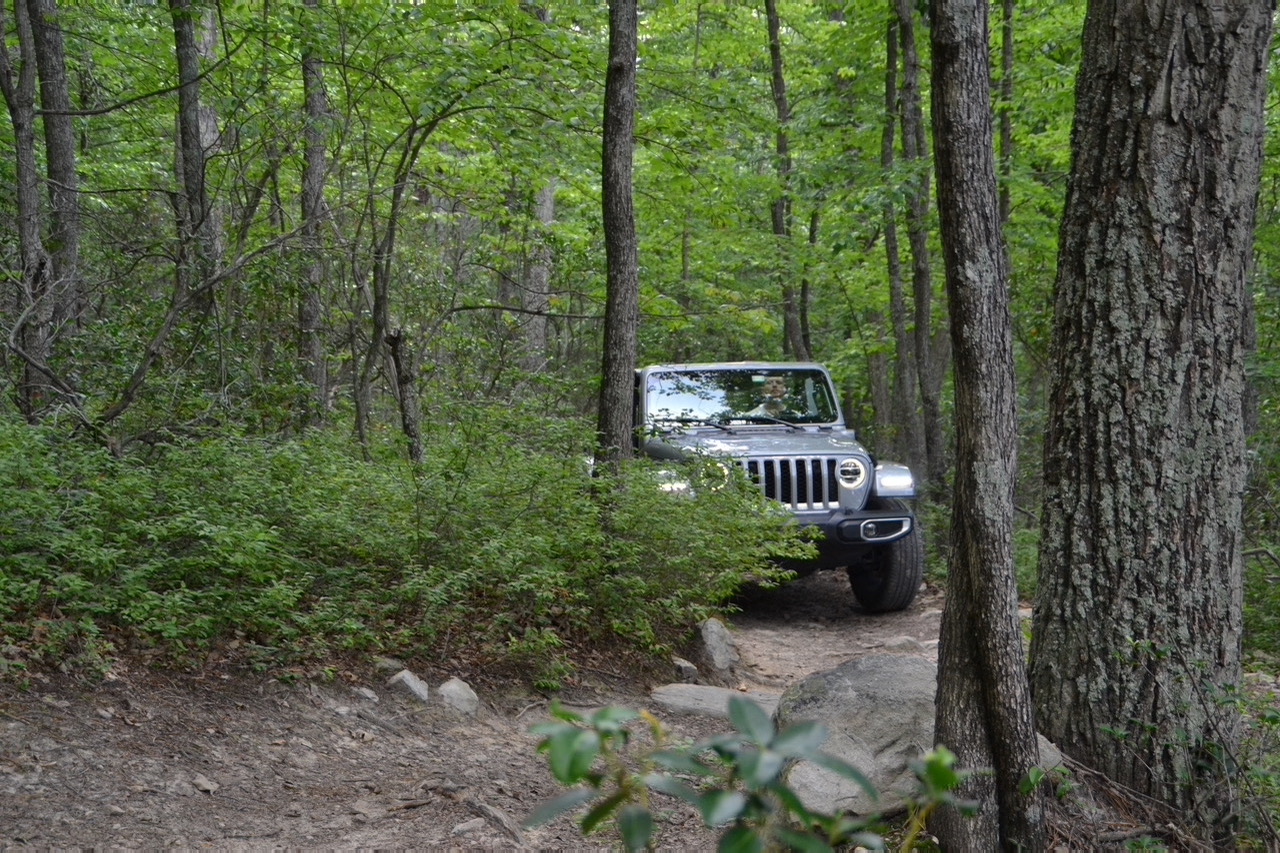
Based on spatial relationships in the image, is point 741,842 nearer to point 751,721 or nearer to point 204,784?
point 751,721

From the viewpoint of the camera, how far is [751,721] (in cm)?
89

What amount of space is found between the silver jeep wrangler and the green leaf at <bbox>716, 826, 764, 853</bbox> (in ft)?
20.8

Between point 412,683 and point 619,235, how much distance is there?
11.2ft

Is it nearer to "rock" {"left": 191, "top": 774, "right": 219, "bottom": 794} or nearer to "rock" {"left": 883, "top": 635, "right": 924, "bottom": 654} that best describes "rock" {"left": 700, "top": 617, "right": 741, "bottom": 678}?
"rock" {"left": 883, "top": 635, "right": 924, "bottom": 654}

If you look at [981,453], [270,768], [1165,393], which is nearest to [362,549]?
[270,768]

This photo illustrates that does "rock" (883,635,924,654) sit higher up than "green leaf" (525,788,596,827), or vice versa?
"green leaf" (525,788,596,827)

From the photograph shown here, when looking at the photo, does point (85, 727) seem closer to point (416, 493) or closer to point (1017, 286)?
point (416, 493)

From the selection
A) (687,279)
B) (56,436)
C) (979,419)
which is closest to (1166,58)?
(979,419)

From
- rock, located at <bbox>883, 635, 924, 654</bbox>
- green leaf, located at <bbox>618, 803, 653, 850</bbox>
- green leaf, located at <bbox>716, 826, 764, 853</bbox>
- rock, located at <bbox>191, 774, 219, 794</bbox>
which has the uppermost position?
green leaf, located at <bbox>618, 803, 653, 850</bbox>

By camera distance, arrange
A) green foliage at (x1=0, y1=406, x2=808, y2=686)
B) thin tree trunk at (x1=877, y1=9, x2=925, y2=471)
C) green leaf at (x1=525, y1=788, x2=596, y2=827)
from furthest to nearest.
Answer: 1. thin tree trunk at (x1=877, y1=9, x2=925, y2=471)
2. green foliage at (x1=0, y1=406, x2=808, y2=686)
3. green leaf at (x1=525, y1=788, x2=596, y2=827)

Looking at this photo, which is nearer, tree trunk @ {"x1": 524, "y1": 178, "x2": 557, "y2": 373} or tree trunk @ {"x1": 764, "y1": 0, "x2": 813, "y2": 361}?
tree trunk @ {"x1": 524, "y1": 178, "x2": 557, "y2": 373}

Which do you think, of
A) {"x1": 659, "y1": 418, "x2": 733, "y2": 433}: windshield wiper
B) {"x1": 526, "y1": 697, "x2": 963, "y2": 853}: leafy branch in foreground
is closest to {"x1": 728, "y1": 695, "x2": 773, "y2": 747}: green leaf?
{"x1": 526, "y1": 697, "x2": 963, "y2": 853}: leafy branch in foreground

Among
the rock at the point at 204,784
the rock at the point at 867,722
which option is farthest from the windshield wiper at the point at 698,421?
the rock at the point at 204,784

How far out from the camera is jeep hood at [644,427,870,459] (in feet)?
26.2
